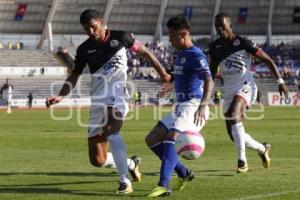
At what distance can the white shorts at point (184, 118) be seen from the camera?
10258mm

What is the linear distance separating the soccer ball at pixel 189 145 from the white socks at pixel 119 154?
73 centimetres

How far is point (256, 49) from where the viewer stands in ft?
43.5

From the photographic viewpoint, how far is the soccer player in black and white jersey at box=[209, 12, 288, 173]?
43.7 ft

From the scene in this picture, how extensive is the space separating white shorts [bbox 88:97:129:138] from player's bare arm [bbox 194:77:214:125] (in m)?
1.13

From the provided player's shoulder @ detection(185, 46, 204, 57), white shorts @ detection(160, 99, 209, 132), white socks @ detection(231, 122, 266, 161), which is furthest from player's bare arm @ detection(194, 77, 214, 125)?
white socks @ detection(231, 122, 266, 161)

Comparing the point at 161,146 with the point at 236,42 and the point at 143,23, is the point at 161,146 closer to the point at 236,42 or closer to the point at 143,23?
the point at 236,42

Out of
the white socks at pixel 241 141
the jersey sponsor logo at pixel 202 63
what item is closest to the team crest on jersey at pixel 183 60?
the jersey sponsor logo at pixel 202 63

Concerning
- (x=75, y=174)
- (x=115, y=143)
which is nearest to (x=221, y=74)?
(x=75, y=174)

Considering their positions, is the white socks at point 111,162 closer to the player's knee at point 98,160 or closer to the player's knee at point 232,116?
the player's knee at point 98,160

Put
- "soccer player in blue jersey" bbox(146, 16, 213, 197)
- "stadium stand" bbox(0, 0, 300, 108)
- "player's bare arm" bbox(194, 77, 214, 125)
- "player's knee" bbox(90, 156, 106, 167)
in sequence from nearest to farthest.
Result: "player's bare arm" bbox(194, 77, 214, 125) < "soccer player in blue jersey" bbox(146, 16, 213, 197) < "player's knee" bbox(90, 156, 106, 167) < "stadium stand" bbox(0, 0, 300, 108)

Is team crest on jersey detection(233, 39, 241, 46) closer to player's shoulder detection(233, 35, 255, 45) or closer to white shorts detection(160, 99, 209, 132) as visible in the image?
player's shoulder detection(233, 35, 255, 45)

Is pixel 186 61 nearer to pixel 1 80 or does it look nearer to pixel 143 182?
pixel 143 182

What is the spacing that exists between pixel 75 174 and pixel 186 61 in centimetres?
321

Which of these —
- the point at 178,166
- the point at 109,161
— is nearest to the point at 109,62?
the point at 109,161
